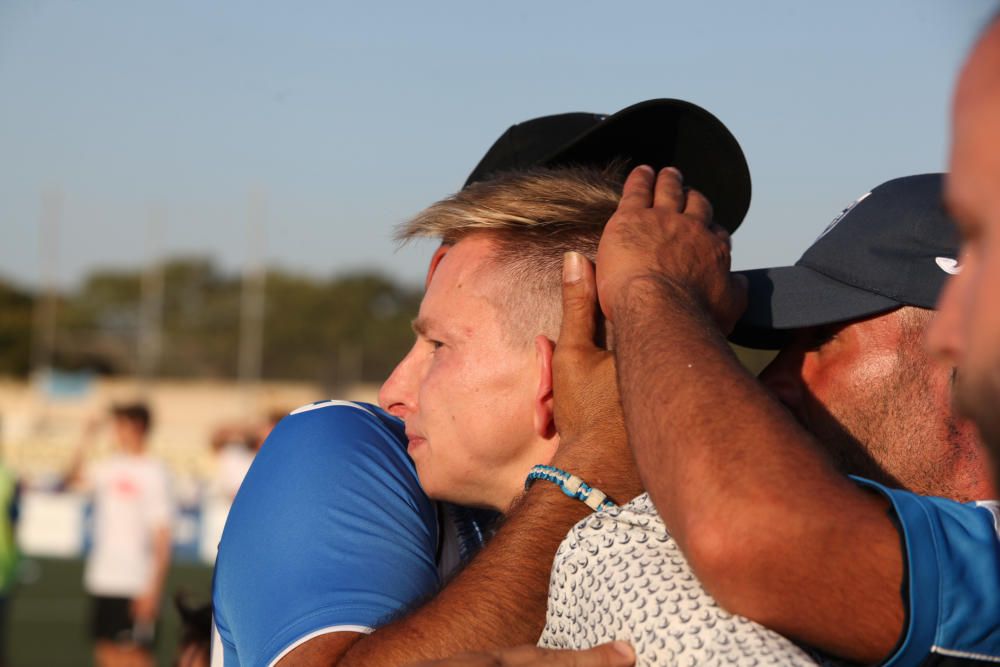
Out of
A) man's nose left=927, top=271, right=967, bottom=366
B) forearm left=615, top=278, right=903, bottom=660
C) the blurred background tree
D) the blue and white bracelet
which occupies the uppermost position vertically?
man's nose left=927, top=271, right=967, bottom=366

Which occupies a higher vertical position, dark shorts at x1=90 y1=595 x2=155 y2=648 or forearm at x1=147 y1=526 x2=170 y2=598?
forearm at x1=147 y1=526 x2=170 y2=598

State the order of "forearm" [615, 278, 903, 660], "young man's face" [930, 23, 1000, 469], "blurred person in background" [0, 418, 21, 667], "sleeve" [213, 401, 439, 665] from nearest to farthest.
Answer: "young man's face" [930, 23, 1000, 469]
"forearm" [615, 278, 903, 660]
"sleeve" [213, 401, 439, 665]
"blurred person in background" [0, 418, 21, 667]

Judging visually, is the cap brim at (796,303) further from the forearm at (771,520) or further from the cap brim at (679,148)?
the forearm at (771,520)

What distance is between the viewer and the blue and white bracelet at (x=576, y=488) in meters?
1.89

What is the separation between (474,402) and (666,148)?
0.72 meters

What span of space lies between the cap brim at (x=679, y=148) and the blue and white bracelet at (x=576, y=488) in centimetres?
85

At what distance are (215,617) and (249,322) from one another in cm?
4252

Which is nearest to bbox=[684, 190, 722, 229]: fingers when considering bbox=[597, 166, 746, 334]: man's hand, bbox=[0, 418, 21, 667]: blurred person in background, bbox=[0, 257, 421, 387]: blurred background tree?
bbox=[597, 166, 746, 334]: man's hand

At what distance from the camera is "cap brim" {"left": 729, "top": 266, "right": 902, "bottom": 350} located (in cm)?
228

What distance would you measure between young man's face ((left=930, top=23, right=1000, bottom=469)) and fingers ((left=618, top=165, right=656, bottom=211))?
99cm

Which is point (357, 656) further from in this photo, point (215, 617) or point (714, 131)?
point (714, 131)

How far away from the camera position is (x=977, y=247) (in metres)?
1.00

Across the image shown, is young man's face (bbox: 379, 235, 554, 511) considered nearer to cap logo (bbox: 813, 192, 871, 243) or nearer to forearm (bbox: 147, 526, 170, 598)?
cap logo (bbox: 813, 192, 871, 243)

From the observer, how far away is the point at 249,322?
4403 cm
